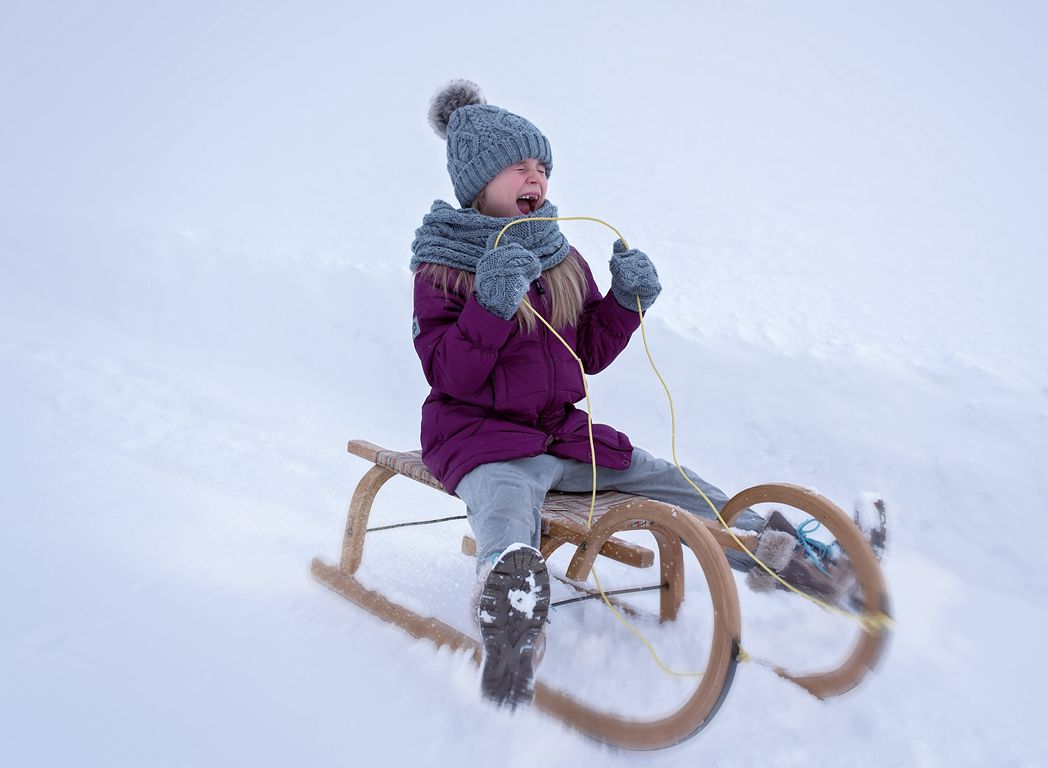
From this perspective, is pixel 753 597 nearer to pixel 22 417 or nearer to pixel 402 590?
pixel 402 590

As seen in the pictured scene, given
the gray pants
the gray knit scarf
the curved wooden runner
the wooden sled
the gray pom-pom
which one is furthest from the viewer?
the gray pom-pom

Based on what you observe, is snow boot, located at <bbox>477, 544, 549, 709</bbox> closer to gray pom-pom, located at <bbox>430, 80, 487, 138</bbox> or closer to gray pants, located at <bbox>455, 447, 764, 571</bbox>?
gray pants, located at <bbox>455, 447, 764, 571</bbox>

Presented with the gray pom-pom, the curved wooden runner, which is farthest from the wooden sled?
the gray pom-pom

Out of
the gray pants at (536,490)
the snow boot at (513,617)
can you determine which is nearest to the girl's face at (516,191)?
the gray pants at (536,490)

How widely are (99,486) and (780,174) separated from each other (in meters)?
6.76

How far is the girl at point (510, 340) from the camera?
1866mm

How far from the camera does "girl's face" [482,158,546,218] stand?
212 cm

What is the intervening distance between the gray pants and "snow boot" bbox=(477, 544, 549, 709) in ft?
0.45

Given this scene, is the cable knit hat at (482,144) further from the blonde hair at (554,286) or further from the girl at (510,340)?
the blonde hair at (554,286)

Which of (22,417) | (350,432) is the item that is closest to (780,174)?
(350,432)

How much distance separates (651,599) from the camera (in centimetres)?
250

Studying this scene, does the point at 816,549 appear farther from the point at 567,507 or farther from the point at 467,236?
the point at 467,236

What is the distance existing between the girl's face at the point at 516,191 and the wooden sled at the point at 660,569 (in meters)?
0.76

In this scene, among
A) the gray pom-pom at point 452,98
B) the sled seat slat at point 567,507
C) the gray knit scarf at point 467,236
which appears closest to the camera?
the sled seat slat at point 567,507
